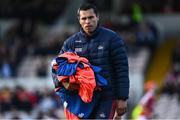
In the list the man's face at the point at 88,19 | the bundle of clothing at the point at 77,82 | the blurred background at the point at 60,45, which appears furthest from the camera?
the blurred background at the point at 60,45

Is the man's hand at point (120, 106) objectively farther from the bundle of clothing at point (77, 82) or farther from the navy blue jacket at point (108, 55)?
the bundle of clothing at point (77, 82)

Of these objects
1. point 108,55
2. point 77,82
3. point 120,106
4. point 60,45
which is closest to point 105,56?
point 108,55

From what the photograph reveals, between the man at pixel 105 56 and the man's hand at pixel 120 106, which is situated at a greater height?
the man at pixel 105 56

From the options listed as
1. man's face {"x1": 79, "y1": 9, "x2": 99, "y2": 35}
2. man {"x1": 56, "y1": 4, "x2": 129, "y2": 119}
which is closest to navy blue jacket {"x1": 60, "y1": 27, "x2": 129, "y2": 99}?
man {"x1": 56, "y1": 4, "x2": 129, "y2": 119}

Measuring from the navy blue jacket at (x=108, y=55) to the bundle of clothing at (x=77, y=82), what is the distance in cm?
7

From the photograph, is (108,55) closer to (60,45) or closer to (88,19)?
(88,19)

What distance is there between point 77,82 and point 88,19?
0.73m

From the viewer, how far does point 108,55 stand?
9.38 m

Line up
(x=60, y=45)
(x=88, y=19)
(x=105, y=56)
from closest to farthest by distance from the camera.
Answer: (x=88, y=19) < (x=105, y=56) < (x=60, y=45)

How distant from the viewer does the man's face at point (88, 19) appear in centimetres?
925

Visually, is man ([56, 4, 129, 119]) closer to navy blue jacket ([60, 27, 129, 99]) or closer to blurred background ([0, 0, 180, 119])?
navy blue jacket ([60, 27, 129, 99])

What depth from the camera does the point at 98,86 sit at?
9367 millimetres

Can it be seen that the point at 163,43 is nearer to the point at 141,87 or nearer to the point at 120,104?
the point at 141,87

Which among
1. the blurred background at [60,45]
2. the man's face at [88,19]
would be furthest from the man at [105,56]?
the blurred background at [60,45]
